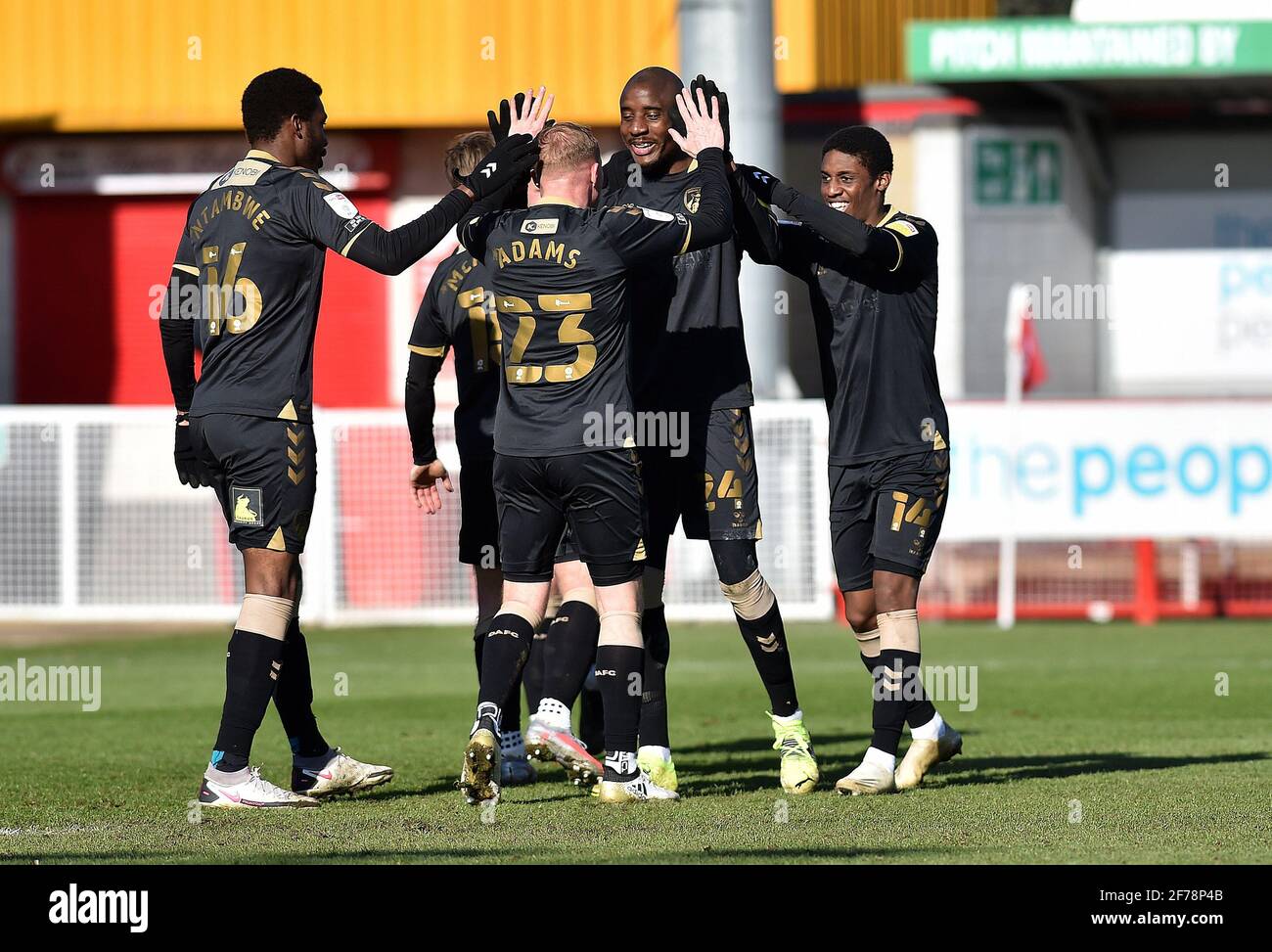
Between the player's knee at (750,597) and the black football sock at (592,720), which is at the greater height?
the player's knee at (750,597)

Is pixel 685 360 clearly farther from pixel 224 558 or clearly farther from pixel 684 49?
pixel 684 49

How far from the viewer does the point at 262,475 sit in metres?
6.58

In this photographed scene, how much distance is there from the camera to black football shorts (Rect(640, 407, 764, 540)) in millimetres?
7023

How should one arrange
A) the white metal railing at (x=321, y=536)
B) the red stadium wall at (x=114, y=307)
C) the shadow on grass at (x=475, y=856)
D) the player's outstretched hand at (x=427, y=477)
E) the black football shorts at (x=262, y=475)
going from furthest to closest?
the red stadium wall at (x=114, y=307)
the white metal railing at (x=321, y=536)
the player's outstretched hand at (x=427, y=477)
the black football shorts at (x=262, y=475)
the shadow on grass at (x=475, y=856)

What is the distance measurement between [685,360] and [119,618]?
9628 mm

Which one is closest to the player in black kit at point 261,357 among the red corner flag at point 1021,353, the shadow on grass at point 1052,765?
the shadow on grass at point 1052,765

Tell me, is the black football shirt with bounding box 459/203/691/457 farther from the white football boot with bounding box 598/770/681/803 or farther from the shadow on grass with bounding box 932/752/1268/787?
the shadow on grass with bounding box 932/752/1268/787

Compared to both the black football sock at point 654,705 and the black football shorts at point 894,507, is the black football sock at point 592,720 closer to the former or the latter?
the black football sock at point 654,705

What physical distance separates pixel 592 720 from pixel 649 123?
2.59 metres

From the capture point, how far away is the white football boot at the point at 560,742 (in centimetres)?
676

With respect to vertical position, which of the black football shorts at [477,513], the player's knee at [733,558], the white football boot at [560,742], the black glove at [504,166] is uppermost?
the black glove at [504,166]

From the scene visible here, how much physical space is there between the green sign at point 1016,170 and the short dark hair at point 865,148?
14.9 meters

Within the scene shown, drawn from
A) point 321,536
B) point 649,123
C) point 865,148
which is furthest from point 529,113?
point 321,536

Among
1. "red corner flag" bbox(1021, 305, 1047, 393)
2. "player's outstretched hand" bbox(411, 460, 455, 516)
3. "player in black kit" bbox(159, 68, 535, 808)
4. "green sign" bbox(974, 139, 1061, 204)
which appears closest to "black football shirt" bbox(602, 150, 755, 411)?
"player in black kit" bbox(159, 68, 535, 808)
